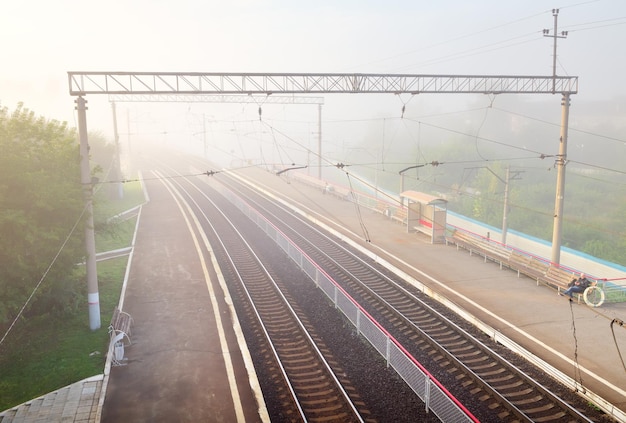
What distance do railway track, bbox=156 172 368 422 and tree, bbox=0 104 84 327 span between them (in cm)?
→ 653

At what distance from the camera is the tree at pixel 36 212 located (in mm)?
14383

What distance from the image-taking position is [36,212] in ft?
50.5

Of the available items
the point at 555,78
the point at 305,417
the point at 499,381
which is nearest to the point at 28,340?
the point at 305,417

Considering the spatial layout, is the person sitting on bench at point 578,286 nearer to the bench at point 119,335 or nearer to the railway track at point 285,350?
the railway track at point 285,350

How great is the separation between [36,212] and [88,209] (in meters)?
1.51

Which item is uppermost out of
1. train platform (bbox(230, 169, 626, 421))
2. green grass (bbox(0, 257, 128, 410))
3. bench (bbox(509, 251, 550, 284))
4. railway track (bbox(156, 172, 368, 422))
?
bench (bbox(509, 251, 550, 284))

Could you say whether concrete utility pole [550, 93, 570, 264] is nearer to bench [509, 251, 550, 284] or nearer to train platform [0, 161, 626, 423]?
bench [509, 251, 550, 284]

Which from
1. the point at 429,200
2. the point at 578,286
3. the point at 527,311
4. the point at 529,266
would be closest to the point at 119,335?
the point at 527,311

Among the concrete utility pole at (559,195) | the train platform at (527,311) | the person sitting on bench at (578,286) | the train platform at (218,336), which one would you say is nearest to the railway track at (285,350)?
the train platform at (218,336)

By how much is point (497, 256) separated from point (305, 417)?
14.6 meters

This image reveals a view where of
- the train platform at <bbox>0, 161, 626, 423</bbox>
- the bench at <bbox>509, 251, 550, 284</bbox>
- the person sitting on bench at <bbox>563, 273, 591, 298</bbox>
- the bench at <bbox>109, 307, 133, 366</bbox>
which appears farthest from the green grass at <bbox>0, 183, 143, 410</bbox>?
the bench at <bbox>509, 251, 550, 284</bbox>

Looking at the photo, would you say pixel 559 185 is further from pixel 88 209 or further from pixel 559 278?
pixel 88 209

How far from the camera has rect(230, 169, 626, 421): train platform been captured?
12.5 meters

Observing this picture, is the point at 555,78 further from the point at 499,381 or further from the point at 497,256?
the point at 499,381
